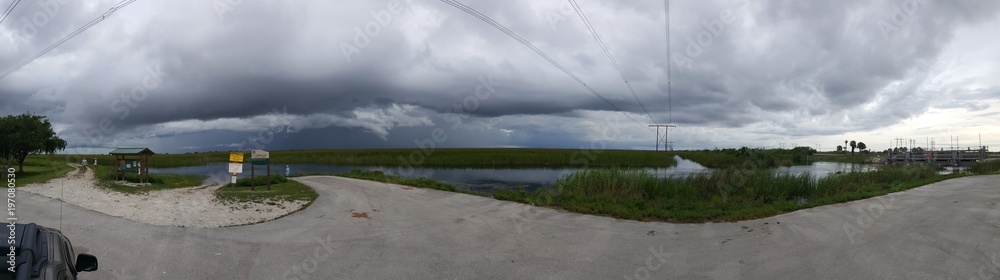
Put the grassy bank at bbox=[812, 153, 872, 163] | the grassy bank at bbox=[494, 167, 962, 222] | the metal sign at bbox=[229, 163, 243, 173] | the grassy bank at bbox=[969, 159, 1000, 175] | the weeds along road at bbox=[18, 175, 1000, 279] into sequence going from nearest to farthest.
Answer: the weeds along road at bbox=[18, 175, 1000, 279], the grassy bank at bbox=[494, 167, 962, 222], the metal sign at bbox=[229, 163, 243, 173], the grassy bank at bbox=[969, 159, 1000, 175], the grassy bank at bbox=[812, 153, 872, 163]

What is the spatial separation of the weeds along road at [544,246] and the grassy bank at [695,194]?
0.94m

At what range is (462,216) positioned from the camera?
38.3 ft

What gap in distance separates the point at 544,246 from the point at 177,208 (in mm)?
9172

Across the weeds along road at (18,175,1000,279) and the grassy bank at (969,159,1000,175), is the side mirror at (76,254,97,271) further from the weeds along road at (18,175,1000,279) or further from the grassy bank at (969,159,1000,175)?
the grassy bank at (969,159,1000,175)

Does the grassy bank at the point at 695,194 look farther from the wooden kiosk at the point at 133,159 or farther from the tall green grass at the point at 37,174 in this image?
the tall green grass at the point at 37,174

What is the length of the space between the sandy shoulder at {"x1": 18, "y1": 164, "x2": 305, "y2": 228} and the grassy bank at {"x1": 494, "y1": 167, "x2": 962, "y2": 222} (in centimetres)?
708

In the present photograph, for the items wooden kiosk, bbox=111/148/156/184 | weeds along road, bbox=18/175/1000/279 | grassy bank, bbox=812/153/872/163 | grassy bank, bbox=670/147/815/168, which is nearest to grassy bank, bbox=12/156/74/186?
wooden kiosk, bbox=111/148/156/184

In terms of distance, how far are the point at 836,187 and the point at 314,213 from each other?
63.0 feet

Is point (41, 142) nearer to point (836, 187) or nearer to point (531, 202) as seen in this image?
point (531, 202)

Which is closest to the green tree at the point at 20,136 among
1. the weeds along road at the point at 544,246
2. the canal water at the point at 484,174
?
the canal water at the point at 484,174

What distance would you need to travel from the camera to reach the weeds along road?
6.41 m

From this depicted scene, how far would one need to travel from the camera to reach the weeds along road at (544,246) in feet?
21.0

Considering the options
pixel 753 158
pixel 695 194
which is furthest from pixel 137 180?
pixel 753 158

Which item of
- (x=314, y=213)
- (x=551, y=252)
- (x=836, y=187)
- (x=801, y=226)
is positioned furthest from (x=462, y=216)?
(x=836, y=187)
